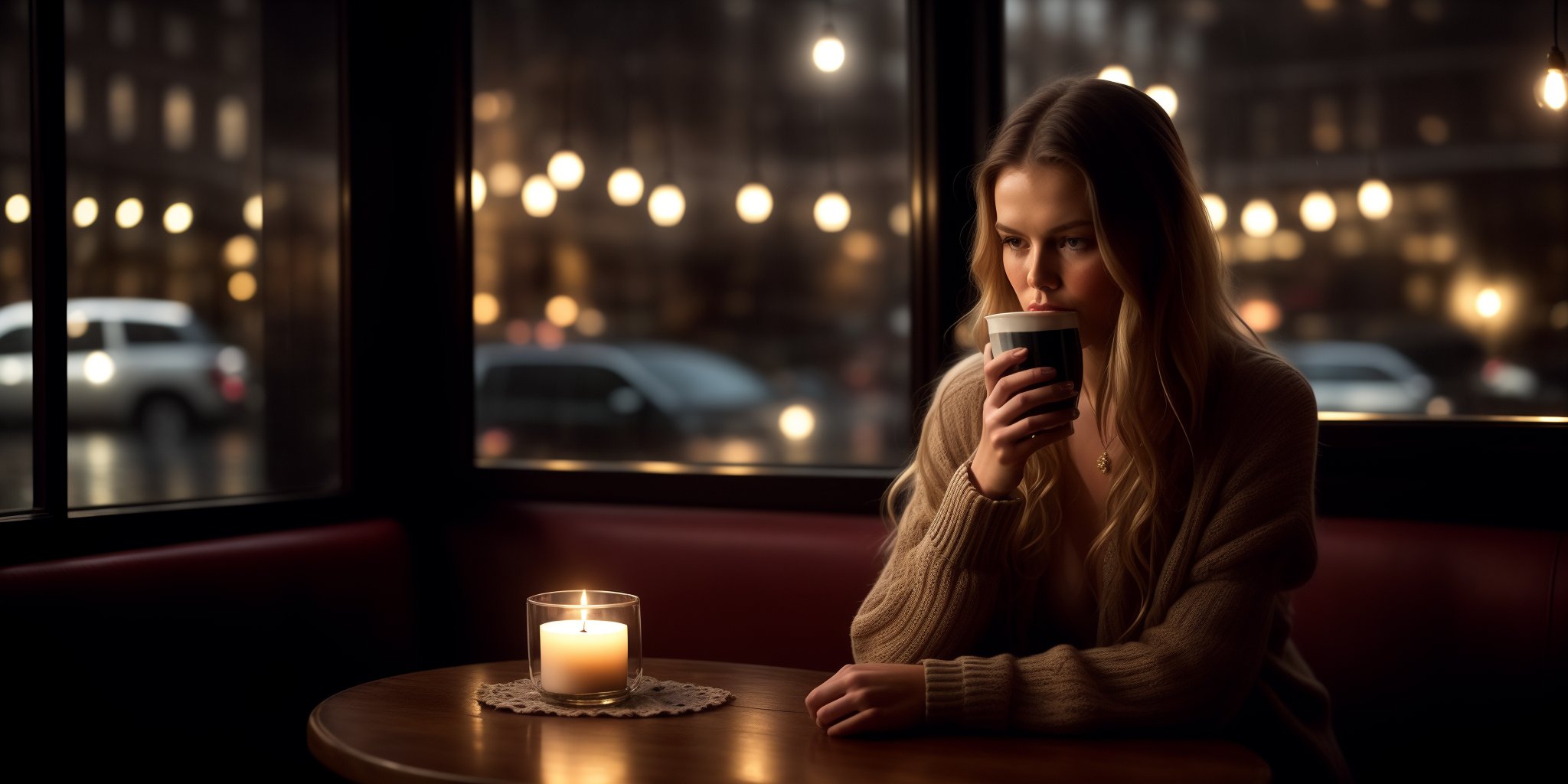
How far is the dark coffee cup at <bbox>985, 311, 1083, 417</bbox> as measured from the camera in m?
1.38

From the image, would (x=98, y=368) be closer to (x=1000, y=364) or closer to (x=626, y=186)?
(x=626, y=186)

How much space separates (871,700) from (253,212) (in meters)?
2.15

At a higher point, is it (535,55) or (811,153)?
(535,55)

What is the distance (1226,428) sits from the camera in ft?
5.16

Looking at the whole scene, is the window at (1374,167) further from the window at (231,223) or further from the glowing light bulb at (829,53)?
the window at (231,223)

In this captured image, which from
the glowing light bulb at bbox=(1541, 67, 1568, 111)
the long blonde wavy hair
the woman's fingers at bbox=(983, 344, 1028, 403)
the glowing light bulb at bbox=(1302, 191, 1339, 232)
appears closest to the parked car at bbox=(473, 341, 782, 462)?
the glowing light bulb at bbox=(1302, 191, 1339, 232)

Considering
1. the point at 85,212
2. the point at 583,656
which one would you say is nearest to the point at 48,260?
the point at 85,212

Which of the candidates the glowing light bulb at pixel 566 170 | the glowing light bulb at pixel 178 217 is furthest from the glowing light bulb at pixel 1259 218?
the glowing light bulb at pixel 178 217

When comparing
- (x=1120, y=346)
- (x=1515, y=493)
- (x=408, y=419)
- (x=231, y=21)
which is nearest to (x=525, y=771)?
(x=1120, y=346)

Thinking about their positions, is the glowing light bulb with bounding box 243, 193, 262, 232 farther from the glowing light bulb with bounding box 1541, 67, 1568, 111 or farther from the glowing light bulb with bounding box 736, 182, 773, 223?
the glowing light bulb with bounding box 1541, 67, 1568, 111

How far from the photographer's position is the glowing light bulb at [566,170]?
10.3 ft

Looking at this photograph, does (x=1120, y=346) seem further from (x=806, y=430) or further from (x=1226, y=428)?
(x=806, y=430)

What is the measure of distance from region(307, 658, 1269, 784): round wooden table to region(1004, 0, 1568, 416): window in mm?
1392

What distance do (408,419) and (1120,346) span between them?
1.98 metres
